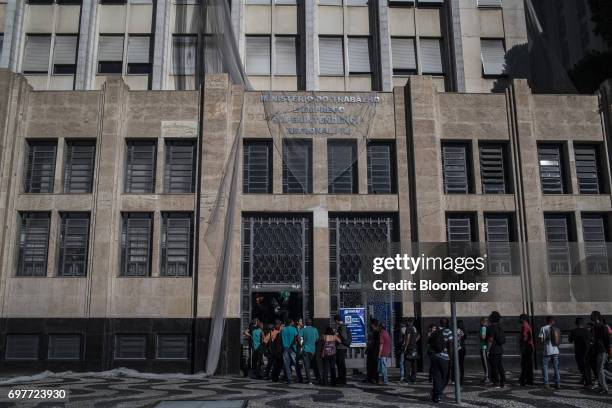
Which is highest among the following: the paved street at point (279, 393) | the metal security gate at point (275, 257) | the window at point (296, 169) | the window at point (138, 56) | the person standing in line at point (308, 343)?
the window at point (138, 56)

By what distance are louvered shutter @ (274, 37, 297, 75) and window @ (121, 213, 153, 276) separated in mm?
8469

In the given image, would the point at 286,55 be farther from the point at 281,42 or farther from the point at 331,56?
the point at 331,56

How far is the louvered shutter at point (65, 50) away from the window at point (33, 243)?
24.3 ft

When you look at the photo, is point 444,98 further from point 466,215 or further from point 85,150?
point 85,150

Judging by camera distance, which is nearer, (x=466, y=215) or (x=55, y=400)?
(x=55, y=400)

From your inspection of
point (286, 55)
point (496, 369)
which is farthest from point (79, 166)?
point (496, 369)

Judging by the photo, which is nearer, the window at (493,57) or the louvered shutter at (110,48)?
the louvered shutter at (110,48)

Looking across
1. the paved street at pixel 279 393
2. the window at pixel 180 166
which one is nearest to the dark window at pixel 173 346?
the paved street at pixel 279 393

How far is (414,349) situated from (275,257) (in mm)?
5751

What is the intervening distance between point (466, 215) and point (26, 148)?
15.3m

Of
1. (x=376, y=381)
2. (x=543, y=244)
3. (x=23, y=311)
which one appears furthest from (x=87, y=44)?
(x=543, y=244)

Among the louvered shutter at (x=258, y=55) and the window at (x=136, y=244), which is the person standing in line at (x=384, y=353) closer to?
the window at (x=136, y=244)

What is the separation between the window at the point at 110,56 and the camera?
22.8 m

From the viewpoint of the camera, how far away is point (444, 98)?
64.3 feet
